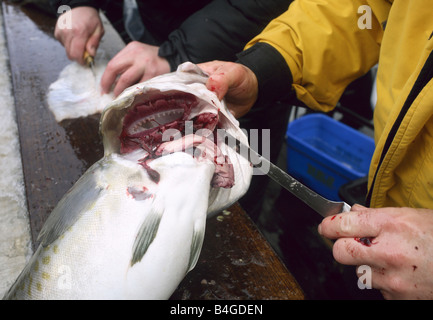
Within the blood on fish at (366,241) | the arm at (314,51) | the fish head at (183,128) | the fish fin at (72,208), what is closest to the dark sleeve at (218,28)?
the arm at (314,51)

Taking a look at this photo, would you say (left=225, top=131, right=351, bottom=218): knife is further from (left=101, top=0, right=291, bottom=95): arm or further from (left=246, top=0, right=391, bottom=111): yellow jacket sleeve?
(left=101, top=0, right=291, bottom=95): arm

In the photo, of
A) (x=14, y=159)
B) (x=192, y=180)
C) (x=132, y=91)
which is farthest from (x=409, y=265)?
(x=14, y=159)

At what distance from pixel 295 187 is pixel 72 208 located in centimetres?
67

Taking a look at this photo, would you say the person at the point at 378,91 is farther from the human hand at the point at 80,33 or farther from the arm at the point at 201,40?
the human hand at the point at 80,33

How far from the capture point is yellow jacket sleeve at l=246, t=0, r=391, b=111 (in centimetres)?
133

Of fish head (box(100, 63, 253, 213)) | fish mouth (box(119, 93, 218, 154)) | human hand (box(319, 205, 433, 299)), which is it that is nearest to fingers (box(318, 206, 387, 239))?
human hand (box(319, 205, 433, 299))

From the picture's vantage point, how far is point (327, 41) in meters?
1.36

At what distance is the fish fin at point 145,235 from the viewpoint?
0.88m

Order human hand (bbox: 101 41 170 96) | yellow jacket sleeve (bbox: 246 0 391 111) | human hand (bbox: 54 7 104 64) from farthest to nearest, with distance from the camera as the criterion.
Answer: human hand (bbox: 54 7 104 64) < human hand (bbox: 101 41 170 96) < yellow jacket sleeve (bbox: 246 0 391 111)

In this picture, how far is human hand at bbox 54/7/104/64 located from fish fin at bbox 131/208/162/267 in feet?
5.22

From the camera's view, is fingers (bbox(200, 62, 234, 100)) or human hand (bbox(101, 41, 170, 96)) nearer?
fingers (bbox(200, 62, 234, 100))

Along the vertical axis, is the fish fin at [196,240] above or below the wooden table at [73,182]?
above

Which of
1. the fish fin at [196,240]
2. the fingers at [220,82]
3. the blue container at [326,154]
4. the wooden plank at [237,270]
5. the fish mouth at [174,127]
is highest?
the fingers at [220,82]

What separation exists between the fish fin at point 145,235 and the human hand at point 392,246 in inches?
19.5
